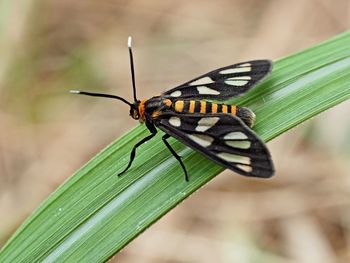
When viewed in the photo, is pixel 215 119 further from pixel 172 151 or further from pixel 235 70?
pixel 235 70

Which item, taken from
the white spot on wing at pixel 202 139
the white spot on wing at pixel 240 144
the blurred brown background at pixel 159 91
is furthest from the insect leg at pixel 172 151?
the blurred brown background at pixel 159 91

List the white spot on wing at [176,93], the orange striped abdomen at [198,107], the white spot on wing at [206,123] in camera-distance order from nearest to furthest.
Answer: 1. the white spot on wing at [206,123]
2. the orange striped abdomen at [198,107]
3. the white spot on wing at [176,93]

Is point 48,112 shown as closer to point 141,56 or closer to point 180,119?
point 141,56

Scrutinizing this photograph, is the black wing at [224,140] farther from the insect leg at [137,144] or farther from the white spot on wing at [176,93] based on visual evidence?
the white spot on wing at [176,93]

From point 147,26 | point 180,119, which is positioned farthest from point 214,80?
point 147,26

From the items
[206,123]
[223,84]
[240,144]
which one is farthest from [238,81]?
[240,144]

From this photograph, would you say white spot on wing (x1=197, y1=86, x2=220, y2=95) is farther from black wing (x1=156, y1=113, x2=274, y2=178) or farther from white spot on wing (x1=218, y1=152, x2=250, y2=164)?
white spot on wing (x1=218, y1=152, x2=250, y2=164)

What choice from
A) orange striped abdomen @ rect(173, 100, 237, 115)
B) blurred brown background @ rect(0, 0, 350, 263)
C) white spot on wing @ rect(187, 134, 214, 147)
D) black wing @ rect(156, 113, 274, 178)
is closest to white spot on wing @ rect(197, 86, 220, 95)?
orange striped abdomen @ rect(173, 100, 237, 115)
